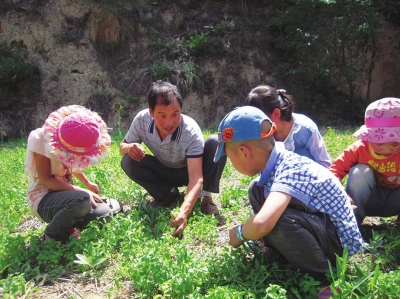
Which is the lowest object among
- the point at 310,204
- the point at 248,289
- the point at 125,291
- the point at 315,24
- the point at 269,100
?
the point at 125,291

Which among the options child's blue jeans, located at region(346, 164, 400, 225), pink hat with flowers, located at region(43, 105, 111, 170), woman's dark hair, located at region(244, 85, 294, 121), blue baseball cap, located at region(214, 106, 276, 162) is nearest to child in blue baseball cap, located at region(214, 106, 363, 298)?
blue baseball cap, located at region(214, 106, 276, 162)

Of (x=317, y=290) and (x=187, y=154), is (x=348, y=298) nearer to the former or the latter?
(x=317, y=290)

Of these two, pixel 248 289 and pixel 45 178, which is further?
pixel 45 178

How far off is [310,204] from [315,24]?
30.1ft

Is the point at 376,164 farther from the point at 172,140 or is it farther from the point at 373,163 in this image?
the point at 172,140

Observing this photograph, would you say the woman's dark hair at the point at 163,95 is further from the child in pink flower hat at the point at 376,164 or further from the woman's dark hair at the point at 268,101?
the child in pink flower hat at the point at 376,164

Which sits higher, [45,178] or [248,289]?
[45,178]

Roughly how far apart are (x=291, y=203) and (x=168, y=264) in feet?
2.48

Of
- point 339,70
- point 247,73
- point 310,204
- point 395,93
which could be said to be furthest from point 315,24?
point 310,204

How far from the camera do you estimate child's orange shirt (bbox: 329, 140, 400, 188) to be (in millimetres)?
2531

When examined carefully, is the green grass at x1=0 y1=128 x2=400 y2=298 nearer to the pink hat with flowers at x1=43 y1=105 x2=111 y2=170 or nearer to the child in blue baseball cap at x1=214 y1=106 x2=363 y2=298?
the child in blue baseball cap at x1=214 y1=106 x2=363 y2=298

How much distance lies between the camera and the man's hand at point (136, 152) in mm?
3070

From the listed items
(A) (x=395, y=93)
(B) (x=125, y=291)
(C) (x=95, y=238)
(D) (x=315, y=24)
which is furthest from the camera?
(A) (x=395, y=93)

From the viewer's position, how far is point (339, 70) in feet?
34.2
